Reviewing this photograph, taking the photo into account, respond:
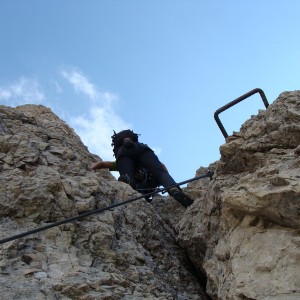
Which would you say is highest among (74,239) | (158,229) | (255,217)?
(158,229)

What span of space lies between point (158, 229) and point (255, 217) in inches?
98.5

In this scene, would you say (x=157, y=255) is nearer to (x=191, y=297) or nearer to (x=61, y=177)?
(x=191, y=297)

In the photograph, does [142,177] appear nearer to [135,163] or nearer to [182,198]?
[135,163]

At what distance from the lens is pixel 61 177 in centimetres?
646

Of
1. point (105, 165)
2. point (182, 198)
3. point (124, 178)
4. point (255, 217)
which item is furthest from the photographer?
point (105, 165)

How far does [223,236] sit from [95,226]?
5.36ft

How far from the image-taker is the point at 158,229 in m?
6.80

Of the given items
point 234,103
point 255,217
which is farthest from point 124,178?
point 255,217

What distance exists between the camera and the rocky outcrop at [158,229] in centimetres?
420

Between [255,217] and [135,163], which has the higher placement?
[135,163]

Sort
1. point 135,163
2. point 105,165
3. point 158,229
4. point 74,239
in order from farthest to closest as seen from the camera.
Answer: point 135,163 < point 105,165 < point 158,229 < point 74,239

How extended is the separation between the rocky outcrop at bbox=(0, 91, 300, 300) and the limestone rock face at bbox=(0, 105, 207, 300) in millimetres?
13

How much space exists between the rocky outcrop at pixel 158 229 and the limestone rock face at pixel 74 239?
0.5 inches

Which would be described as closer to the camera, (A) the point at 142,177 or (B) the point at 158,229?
(B) the point at 158,229
